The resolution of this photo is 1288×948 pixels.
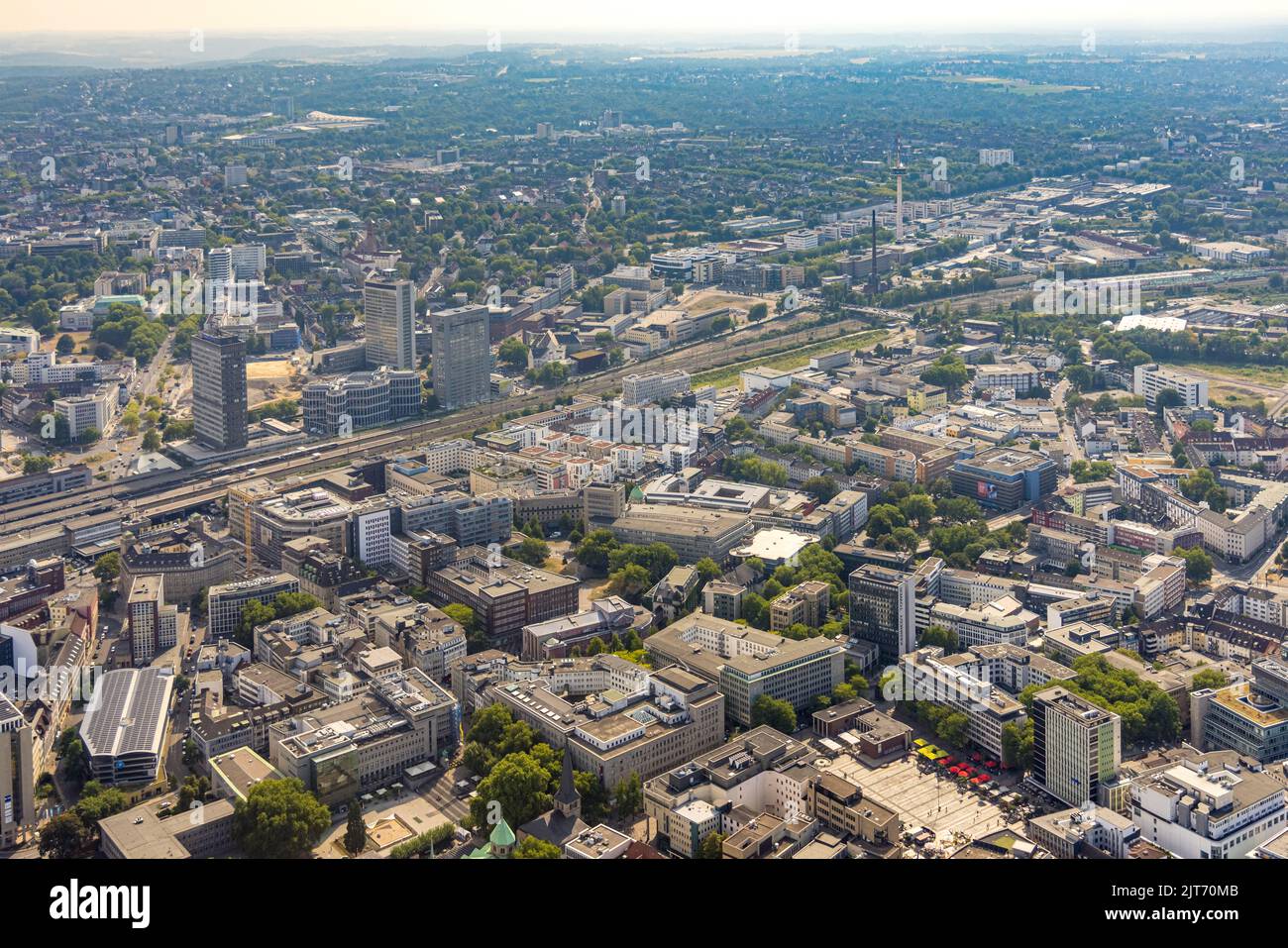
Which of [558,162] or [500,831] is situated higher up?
[558,162]

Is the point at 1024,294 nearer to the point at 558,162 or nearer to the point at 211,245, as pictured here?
the point at 211,245

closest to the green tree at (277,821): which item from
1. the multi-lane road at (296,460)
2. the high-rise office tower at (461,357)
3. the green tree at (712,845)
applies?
the green tree at (712,845)

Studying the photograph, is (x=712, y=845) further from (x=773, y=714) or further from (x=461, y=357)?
(x=461, y=357)

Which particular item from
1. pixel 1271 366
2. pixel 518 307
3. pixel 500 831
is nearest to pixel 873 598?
pixel 500 831

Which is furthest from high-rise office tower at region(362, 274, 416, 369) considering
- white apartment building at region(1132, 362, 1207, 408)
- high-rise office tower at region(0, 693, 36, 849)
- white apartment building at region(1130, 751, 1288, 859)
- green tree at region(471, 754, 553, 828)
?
white apartment building at region(1130, 751, 1288, 859)

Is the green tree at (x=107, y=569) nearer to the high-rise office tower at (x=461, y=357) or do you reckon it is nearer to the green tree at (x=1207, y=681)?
the high-rise office tower at (x=461, y=357)

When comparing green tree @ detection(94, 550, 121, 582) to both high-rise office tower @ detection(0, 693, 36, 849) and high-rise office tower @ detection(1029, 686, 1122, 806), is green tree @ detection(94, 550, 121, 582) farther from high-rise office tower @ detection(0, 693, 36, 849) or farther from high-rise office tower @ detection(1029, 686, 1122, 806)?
high-rise office tower @ detection(1029, 686, 1122, 806)
